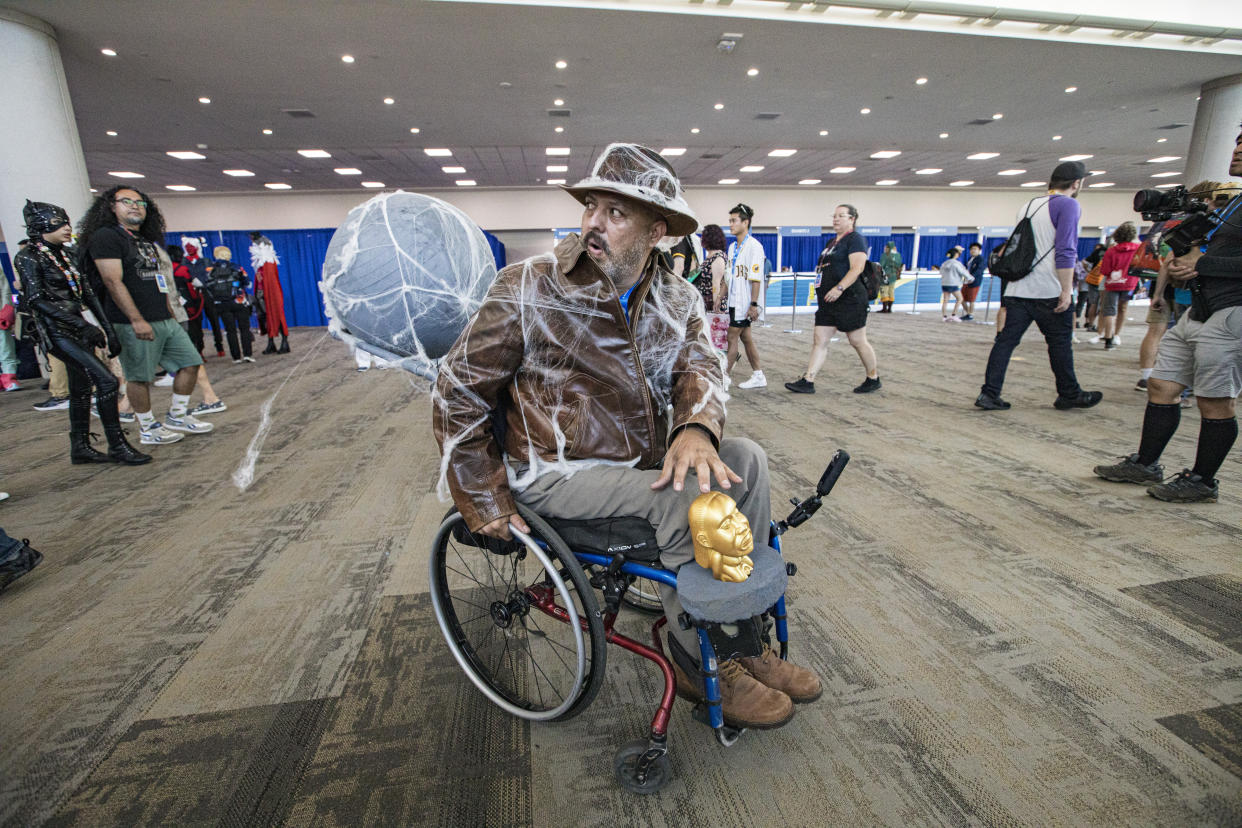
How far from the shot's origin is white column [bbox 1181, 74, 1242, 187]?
7.25 m

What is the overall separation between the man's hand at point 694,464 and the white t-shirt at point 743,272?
3.74 m

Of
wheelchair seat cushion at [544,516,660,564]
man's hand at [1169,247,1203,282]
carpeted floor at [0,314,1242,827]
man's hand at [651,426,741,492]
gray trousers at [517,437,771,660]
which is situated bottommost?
carpeted floor at [0,314,1242,827]

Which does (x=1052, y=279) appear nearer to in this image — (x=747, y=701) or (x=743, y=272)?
(x=743, y=272)

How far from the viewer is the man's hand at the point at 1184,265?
92.3 inches

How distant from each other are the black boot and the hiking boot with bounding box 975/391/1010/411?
5718 millimetres

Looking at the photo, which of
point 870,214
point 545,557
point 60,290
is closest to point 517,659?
point 545,557

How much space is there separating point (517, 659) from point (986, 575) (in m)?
1.59

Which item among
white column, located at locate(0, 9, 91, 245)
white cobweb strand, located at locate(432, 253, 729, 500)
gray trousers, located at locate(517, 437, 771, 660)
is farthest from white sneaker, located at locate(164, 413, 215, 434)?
gray trousers, located at locate(517, 437, 771, 660)

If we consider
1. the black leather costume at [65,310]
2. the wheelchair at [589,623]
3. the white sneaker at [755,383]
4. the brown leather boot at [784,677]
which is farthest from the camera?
the white sneaker at [755,383]

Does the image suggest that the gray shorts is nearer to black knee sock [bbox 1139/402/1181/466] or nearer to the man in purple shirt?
black knee sock [bbox 1139/402/1181/466]

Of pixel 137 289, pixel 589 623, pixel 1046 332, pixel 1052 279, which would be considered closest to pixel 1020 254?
pixel 1052 279

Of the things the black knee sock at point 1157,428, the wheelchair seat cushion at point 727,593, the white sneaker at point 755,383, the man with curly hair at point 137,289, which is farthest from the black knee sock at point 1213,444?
the man with curly hair at point 137,289

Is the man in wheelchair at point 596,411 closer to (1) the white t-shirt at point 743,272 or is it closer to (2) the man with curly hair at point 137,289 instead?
(2) the man with curly hair at point 137,289

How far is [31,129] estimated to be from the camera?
491 centimetres
